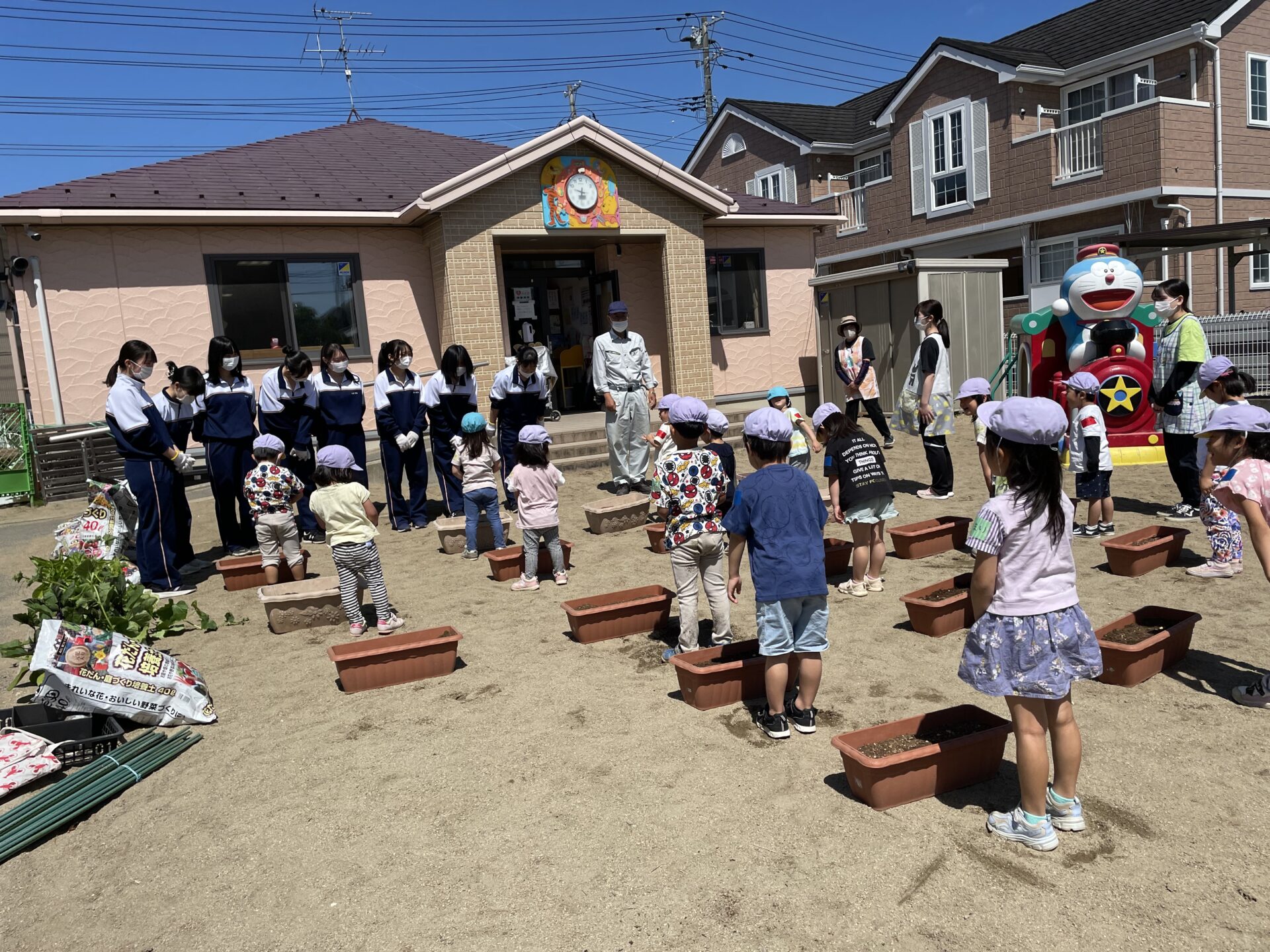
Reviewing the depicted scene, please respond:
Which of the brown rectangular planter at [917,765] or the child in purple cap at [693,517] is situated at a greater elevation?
the child in purple cap at [693,517]

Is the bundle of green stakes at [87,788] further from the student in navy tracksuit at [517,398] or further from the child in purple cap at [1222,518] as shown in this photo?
the child in purple cap at [1222,518]

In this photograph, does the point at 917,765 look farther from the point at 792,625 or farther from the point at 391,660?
the point at 391,660

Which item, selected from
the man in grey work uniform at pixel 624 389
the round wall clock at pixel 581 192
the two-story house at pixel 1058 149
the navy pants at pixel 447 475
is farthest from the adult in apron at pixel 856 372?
the navy pants at pixel 447 475

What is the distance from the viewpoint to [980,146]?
20797mm

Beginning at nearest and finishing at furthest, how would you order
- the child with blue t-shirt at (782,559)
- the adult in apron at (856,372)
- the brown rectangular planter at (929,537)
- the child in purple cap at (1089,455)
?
1. the child with blue t-shirt at (782,559)
2. the child in purple cap at (1089,455)
3. the brown rectangular planter at (929,537)
4. the adult in apron at (856,372)

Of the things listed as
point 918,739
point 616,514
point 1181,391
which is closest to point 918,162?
point 1181,391

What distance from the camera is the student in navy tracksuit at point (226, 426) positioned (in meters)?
8.16

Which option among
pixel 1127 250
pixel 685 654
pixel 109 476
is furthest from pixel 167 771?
pixel 1127 250

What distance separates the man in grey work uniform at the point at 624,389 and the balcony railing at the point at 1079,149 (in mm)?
13328

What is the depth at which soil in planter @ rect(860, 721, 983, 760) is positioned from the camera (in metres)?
3.69

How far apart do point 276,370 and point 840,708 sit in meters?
6.72

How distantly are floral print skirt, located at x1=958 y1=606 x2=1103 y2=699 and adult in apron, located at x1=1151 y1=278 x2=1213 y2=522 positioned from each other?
522 centimetres

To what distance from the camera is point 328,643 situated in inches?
238

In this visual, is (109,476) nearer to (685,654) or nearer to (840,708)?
(685,654)
